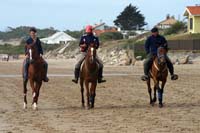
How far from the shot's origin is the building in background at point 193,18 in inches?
3071

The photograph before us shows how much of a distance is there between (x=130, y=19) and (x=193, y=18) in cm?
4663

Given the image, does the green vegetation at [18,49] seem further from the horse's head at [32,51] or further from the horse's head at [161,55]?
the horse's head at [32,51]

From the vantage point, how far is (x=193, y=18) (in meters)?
77.9

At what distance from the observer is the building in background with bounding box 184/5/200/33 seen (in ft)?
256

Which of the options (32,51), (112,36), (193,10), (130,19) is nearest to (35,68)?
(32,51)

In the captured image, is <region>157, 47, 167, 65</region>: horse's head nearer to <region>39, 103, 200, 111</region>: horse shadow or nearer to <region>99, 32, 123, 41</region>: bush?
<region>39, 103, 200, 111</region>: horse shadow

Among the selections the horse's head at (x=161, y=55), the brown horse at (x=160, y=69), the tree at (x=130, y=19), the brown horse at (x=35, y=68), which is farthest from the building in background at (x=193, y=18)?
the brown horse at (x=35, y=68)

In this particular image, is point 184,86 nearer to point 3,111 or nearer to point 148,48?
point 148,48

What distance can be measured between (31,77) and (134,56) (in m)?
47.0

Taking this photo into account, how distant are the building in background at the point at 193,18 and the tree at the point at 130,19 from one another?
43.3 m

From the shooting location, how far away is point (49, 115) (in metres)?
15.8

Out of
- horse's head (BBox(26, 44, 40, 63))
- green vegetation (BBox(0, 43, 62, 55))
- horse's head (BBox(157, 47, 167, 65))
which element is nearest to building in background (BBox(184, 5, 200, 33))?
green vegetation (BBox(0, 43, 62, 55))

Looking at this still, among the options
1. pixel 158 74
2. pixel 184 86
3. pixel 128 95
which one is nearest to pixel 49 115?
pixel 158 74

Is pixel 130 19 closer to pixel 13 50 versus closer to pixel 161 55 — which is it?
pixel 13 50
